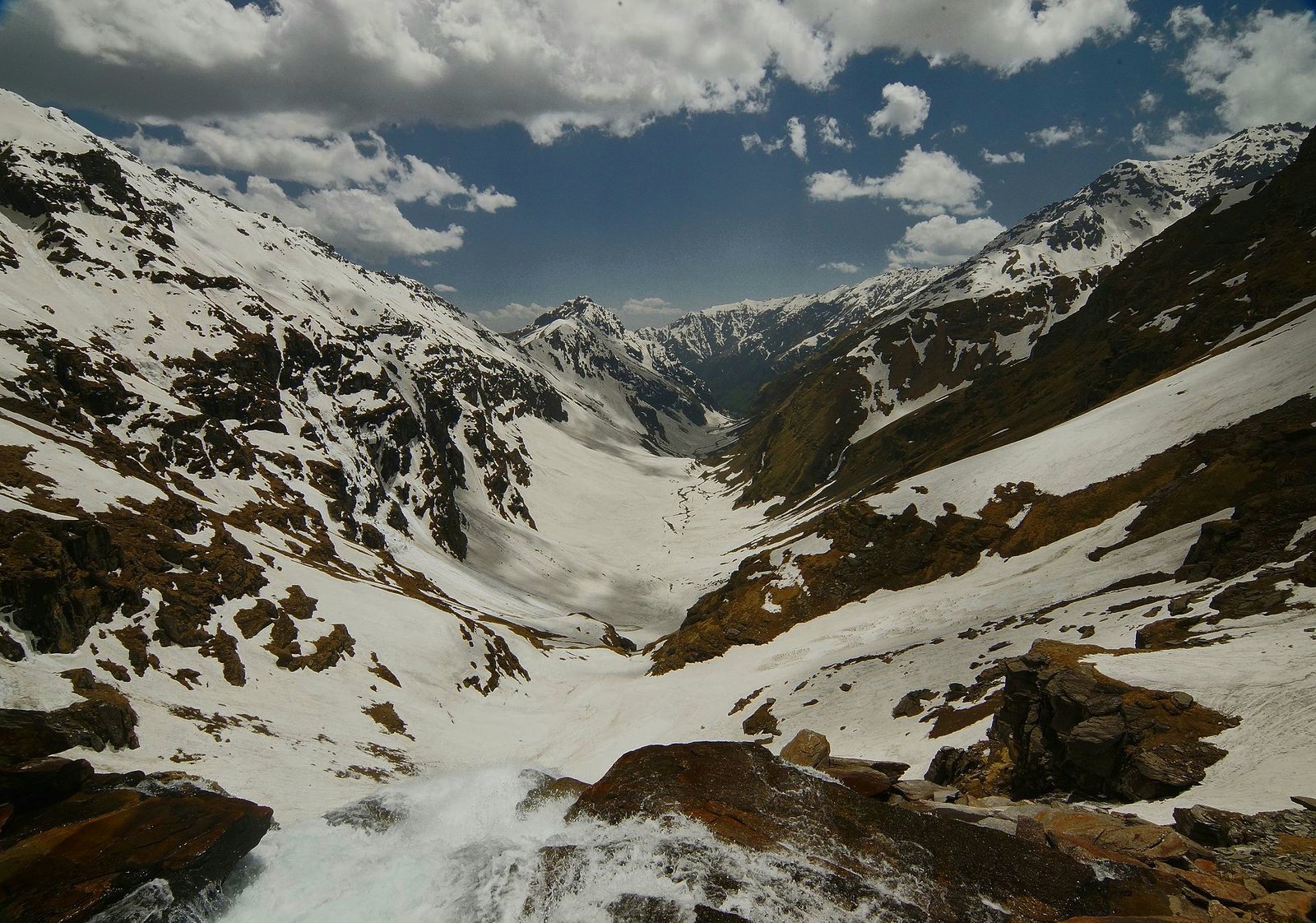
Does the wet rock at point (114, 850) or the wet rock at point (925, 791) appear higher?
the wet rock at point (925, 791)

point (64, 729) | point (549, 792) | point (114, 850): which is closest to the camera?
point (114, 850)

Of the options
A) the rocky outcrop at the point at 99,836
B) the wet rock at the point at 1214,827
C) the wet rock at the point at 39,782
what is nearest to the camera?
the rocky outcrop at the point at 99,836

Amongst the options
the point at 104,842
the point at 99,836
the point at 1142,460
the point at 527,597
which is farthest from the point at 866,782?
the point at 527,597

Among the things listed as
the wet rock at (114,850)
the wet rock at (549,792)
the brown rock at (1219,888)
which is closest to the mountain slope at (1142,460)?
the brown rock at (1219,888)

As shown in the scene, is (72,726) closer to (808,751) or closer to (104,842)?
(104,842)

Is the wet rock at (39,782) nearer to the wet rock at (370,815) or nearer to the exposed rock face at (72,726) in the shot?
the exposed rock face at (72,726)

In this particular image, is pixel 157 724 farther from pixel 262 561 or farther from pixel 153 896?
pixel 262 561

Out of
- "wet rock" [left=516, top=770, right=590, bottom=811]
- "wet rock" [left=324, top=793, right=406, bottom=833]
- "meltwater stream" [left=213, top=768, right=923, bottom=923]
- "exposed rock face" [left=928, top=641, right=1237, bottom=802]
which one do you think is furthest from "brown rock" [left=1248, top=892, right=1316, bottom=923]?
"wet rock" [left=324, top=793, right=406, bottom=833]

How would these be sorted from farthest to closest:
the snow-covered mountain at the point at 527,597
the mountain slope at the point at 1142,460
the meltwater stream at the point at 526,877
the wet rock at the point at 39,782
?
1. the mountain slope at the point at 1142,460
2. the snow-covered mountain at the point at 527,597
3. the wet rock at the point at 39,782
4. the meltwater stream at the point at 526,877
